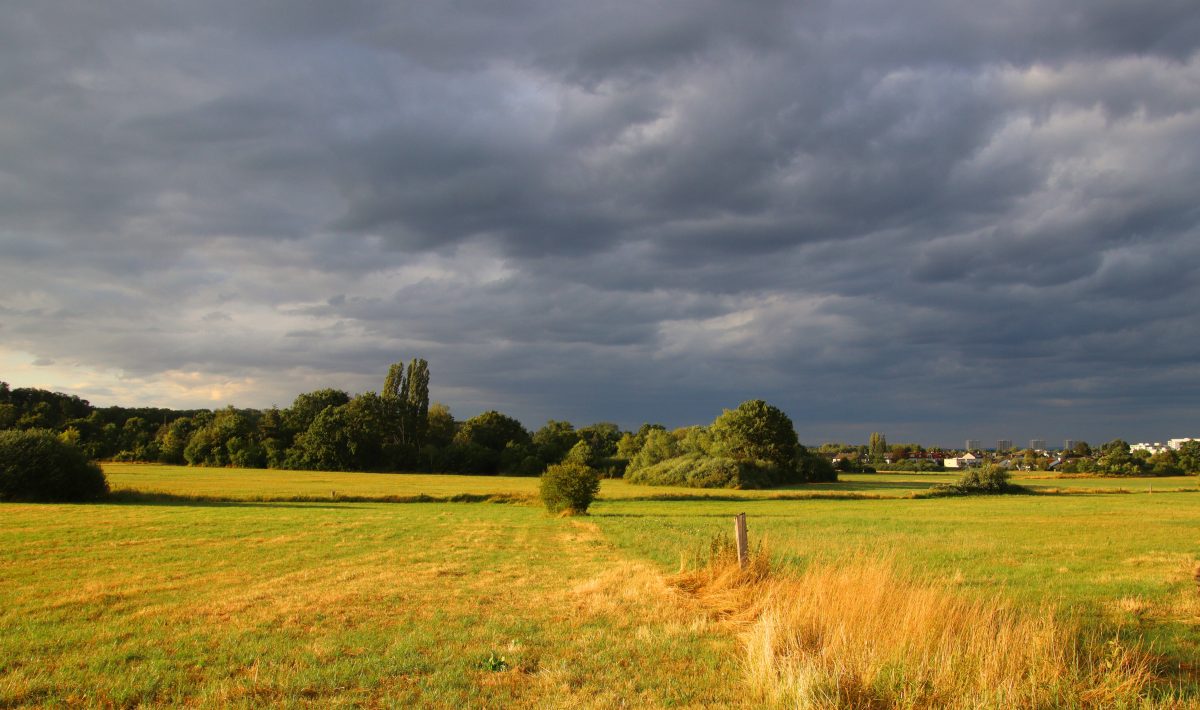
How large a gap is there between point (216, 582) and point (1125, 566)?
22.5m

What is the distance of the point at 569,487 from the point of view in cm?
3800

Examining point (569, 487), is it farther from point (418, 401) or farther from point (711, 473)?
point (418, 401)

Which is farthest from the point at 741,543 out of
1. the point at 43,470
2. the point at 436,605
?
the point at 43,470

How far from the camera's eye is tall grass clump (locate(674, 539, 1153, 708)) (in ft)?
22.1

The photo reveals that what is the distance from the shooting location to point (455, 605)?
41.0ft

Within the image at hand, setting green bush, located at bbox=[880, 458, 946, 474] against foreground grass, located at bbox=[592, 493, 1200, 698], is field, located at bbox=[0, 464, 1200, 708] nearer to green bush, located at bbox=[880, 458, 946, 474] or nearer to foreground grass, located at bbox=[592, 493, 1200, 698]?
foreground grass, located at bbox=[592, 493, 1200, 698]

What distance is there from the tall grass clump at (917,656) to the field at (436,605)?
546 millimetres

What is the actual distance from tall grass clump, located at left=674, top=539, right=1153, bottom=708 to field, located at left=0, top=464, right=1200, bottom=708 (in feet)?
1.79

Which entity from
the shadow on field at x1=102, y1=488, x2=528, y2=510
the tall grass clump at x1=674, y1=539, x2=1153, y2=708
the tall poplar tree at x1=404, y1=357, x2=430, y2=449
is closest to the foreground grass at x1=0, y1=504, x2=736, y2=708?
the tall grass clump at x1=674, y1=539, x2=1153, y2=708

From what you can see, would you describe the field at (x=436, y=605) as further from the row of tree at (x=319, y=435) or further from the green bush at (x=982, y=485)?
the row of tree at (x=319, y=435)

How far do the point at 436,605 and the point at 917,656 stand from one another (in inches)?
328

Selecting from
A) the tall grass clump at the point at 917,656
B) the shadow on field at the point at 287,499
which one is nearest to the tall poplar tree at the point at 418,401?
the shadow on field at the point at 287,499

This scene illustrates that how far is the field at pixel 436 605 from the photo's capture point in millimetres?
7738

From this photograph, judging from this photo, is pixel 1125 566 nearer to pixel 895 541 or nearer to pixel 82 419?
pixel 895 541
